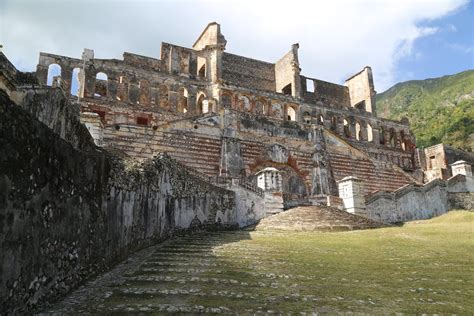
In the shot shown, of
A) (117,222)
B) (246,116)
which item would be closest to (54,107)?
(117,222)

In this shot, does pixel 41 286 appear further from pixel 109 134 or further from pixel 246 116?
pixel 246 116

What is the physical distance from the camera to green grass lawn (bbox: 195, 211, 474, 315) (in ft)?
13.3

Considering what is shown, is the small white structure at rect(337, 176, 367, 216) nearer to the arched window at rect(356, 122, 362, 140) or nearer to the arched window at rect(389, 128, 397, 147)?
the arched window at rect(356, 122, 362, 140)

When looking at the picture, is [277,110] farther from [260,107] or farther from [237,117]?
[237,117]

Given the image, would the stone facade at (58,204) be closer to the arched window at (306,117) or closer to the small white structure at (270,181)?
the small white structure at (270,181)

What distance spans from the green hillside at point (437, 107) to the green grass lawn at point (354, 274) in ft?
127

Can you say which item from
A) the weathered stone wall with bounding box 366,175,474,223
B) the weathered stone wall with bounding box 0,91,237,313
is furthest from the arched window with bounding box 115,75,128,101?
the weathered stone wall with bounding box 0,91,237,313

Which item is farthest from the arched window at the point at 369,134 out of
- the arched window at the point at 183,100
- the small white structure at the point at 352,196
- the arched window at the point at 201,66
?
the small white structure at the point at 352,196

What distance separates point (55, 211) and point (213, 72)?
29.8 m

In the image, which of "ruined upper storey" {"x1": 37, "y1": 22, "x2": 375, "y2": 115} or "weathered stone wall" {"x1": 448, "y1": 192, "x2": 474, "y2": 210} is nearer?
"weathered stone wall" {"x1": 448, "y1": 192, "x2": 474, "y2": 210}

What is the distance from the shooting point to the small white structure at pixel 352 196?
1752cm

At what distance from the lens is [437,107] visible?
54.2 metres

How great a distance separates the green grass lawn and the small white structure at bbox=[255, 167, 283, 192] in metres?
5.88

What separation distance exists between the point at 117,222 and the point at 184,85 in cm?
2624
